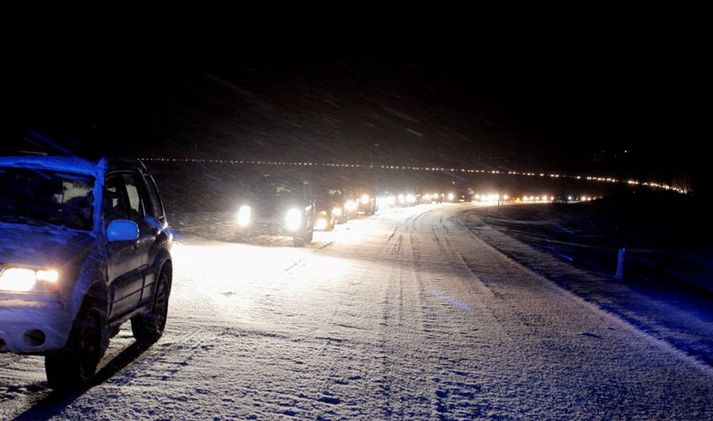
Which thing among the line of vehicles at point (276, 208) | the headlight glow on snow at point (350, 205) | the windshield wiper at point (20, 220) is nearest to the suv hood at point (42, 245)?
the windshield wiper at point (20, 220)

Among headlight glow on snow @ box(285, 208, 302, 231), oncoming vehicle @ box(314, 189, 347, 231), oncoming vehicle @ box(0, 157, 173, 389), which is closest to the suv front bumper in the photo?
oncoming vehicle @ box(0, 157, 173, 389)

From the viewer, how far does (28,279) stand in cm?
480

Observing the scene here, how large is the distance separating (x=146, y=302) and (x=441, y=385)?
3283 mm

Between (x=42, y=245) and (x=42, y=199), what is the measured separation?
1234mm

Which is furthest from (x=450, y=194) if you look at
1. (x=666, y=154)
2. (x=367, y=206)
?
(x=367, y=206)

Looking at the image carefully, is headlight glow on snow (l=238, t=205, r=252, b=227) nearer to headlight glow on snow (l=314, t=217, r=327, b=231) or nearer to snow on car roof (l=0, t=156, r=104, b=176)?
headlight glow on snow (l=314, t=217, r=327, b=231)

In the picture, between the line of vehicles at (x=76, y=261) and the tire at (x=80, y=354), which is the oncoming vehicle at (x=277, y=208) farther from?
the tire at (x=80, y=354)

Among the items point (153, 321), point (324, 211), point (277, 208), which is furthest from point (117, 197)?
point (324, 211)

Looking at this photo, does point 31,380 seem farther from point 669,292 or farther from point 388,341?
point 669,292

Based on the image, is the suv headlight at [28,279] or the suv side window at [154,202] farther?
the suv side window at [154,202]

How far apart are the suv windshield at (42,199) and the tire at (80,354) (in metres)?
0.83

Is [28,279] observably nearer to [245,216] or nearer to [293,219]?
A: [293,219]

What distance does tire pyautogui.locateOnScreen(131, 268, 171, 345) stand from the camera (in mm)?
7000

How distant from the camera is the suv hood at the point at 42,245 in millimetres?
4801
